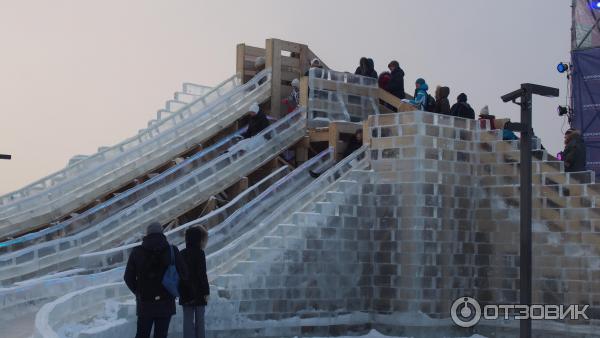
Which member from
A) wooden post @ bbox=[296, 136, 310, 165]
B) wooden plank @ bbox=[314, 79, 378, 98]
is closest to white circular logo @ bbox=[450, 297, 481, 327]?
wooden post @ bbox=[296, 136, 310, 165]

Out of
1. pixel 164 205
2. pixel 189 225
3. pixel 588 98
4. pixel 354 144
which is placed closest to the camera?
pixel 189 225

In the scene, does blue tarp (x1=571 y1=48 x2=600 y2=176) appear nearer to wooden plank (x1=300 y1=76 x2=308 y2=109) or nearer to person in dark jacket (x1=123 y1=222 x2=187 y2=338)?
wooden plank (x1=300 y1=76 x2=308 y2=109)

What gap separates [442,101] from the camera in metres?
16.8

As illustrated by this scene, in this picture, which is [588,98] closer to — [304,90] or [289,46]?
[289,46]

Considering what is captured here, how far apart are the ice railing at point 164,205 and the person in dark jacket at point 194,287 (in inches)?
186

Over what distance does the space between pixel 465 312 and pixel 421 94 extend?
3915 mm

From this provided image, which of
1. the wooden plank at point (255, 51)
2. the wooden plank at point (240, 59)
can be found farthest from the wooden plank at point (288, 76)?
the wooden plank at point (240, 59)

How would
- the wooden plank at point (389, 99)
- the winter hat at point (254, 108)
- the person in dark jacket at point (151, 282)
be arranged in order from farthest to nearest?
the wooden plank at point (389, 99), the winter hat at point (254, 108), the person in dark jacket at point (151, 282)

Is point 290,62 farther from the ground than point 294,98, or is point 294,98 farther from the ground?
point 290,62

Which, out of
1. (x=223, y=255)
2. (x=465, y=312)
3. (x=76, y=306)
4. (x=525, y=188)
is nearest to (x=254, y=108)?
(x=223, y=255)

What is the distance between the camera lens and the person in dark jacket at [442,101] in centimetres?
1680

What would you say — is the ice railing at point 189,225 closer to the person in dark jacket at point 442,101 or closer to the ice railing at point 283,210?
the ice railing at point 283,210

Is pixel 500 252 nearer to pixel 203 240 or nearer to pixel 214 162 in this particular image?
pixel 214 162

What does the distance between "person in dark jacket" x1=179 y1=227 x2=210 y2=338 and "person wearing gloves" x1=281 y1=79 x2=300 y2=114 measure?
8.15 m
